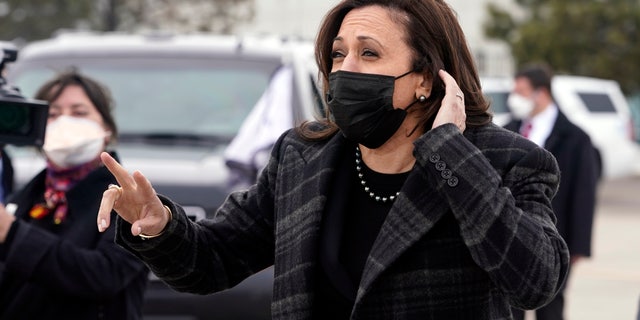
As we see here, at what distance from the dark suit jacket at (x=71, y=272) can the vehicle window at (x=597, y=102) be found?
18.9m

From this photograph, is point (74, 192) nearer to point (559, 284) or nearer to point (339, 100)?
point (339, 100)

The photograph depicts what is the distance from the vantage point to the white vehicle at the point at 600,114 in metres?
20.8

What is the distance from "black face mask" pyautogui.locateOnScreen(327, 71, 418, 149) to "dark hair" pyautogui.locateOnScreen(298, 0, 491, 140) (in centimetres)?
8

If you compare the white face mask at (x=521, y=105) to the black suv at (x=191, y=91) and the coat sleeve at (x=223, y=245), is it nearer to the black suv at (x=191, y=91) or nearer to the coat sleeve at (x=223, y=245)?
the black suv at (x=191, y=91)

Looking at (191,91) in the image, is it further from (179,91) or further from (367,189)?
(367,189)

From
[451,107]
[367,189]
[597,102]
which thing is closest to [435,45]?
[451,107]

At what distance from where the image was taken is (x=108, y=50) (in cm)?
739

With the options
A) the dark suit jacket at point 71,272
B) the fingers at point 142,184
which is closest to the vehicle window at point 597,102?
the dark suit jacket at point 71,272

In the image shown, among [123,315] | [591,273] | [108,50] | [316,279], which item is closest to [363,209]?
[316,279]

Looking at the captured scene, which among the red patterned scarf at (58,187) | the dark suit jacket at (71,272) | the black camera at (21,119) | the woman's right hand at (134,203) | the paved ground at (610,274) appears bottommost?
the paved ground at (610,274)

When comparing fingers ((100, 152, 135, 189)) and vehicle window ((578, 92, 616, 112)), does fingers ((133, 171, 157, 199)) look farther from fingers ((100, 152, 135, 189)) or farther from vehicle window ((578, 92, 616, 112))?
vehicle window ((578, 92, 616, 112))

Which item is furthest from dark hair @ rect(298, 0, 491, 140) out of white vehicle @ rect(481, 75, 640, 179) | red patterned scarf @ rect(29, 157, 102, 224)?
white vehicle @ rect(481, 75, 640, 179)

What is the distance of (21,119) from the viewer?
12.9 feet

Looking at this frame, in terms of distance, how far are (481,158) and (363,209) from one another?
0.32 meters
